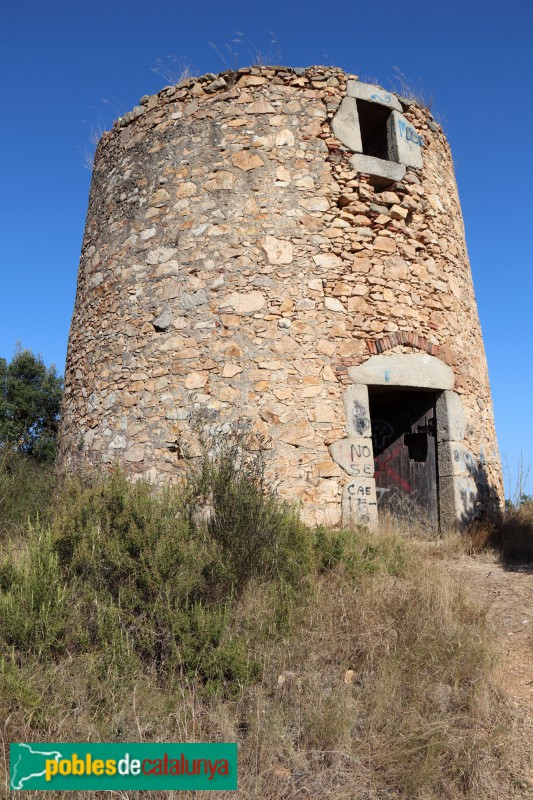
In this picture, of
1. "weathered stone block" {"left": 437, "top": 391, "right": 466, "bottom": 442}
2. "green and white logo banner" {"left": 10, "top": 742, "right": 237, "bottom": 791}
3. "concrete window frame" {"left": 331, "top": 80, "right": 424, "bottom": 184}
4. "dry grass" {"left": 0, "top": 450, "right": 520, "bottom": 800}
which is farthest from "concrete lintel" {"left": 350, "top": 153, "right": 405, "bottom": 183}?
"green and white logo banner" {"left": 10, "top": 742, "right": 237, "bottom": 791}

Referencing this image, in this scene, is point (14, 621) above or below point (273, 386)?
below

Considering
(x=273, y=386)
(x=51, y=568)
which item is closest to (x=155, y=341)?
(x=273, y=386)

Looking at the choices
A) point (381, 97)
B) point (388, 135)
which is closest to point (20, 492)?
point (388, 135)

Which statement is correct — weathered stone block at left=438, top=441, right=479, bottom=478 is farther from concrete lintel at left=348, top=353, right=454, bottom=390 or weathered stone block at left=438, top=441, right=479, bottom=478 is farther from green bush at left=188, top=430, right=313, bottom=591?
green bush at left=188, top=430, right=313, bottom=591

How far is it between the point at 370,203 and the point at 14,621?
5.29 metres

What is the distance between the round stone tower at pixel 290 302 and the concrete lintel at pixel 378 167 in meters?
0.03

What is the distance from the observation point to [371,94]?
669 cm

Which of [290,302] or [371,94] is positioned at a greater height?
[371,94]

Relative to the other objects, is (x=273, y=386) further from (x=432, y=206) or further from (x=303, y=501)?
(x=432, y=206)

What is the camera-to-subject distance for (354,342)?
20.0 ft

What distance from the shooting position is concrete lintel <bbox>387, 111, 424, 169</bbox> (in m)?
6.80

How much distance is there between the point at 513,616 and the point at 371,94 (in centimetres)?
557

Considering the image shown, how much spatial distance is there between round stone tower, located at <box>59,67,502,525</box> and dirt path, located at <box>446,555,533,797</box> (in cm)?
104

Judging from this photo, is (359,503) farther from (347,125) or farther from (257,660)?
(347,125)
